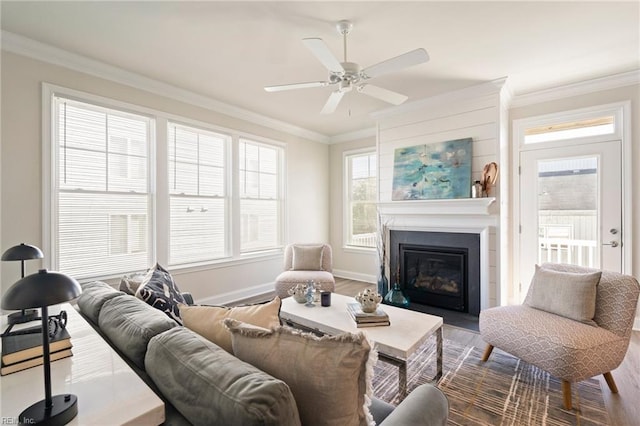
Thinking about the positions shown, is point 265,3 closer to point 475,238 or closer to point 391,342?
point 391,342

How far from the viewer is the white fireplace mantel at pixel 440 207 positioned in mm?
3396

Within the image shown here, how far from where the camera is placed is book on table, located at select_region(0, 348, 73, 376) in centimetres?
103

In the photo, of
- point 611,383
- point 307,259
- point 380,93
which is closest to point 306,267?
point 307,259

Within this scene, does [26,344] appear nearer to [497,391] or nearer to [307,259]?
[497,391]

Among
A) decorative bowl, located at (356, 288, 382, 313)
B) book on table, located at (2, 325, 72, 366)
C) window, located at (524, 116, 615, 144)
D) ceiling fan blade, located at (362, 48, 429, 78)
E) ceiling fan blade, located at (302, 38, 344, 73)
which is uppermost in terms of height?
ceiling fan blade, located at (302, 38, 344, 73)

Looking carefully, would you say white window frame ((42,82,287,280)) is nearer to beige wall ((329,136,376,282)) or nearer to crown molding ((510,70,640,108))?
beige wall ((329,136,376,282))

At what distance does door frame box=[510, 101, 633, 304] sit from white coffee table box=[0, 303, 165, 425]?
3849mm

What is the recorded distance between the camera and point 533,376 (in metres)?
2.26

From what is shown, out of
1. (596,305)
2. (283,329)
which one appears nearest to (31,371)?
(283,329)

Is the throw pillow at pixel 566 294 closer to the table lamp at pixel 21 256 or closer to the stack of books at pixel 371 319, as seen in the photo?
the stack of books at pixel 371 319

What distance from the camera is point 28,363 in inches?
42.3

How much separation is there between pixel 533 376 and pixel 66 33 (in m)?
4.68

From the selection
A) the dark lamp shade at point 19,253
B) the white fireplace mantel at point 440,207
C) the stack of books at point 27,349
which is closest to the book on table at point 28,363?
the stack of books at point 27,349

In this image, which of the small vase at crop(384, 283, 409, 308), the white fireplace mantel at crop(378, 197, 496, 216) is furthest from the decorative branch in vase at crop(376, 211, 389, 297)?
the small vase at crop(384, 283, 409, 308)
